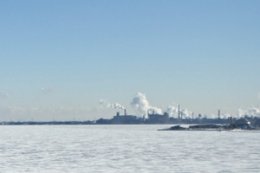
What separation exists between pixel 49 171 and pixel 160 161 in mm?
9752

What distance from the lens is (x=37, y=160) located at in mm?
43312

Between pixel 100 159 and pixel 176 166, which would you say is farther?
pixel 100 159

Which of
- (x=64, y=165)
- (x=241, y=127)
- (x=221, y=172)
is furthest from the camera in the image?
(x=241, y=127)

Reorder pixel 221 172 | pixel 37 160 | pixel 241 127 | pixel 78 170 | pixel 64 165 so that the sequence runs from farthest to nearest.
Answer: pixel 241 127 → pixel 37 160 → pixel 64 165 → pixel 78 170 → pixel 221 172

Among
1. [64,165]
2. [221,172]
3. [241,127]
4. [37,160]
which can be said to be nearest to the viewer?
[221,172]

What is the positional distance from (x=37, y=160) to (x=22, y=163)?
2.65 meters

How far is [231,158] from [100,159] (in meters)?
10.3

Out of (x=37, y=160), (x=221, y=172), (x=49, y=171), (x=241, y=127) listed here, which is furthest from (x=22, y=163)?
(x=241, y=127)

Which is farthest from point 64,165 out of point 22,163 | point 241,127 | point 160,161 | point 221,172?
point 241,127

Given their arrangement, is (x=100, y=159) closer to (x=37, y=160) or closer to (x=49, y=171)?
(x=37, y=160)

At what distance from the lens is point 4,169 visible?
3675 centimetres

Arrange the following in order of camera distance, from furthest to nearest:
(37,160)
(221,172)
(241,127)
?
1. (241,127)
2. (37,160)
3. (221,172)

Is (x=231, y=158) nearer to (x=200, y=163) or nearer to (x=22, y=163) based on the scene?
(x=200, y=163)

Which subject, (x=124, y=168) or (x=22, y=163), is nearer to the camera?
(x=124, y=168)
